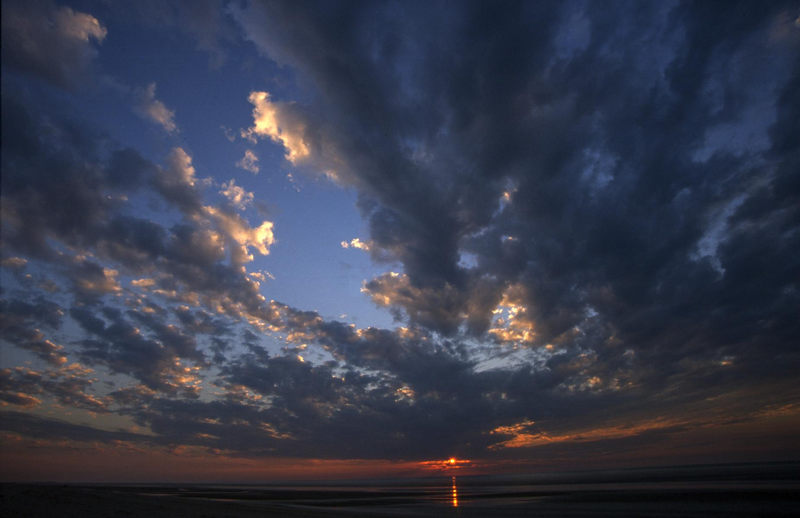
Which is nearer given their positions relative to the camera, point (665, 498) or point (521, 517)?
point (521, 517)

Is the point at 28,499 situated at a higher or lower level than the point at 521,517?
higher

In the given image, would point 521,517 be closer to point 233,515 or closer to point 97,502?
point 233,515

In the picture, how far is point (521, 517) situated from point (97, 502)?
32.1 meters

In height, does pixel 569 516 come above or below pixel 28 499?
below

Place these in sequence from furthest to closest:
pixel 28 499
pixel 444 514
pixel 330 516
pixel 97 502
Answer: pixel 444 514, pixel 330 516, pixel 97 502, pixel 28 499

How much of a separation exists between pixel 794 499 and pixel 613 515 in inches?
693

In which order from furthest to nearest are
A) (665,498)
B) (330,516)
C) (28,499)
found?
(665,498) → (330,516) → (28,499)

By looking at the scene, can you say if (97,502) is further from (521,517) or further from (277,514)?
(521,517)

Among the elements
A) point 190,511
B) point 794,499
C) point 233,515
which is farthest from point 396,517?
point 794,499

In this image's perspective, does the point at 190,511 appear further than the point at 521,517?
No

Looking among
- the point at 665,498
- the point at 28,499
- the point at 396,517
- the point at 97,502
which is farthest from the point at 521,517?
the point at 28,499

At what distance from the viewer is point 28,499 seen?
24125mm

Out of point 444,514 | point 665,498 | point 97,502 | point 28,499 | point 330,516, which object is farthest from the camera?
point 665,498

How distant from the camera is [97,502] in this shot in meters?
25.8
